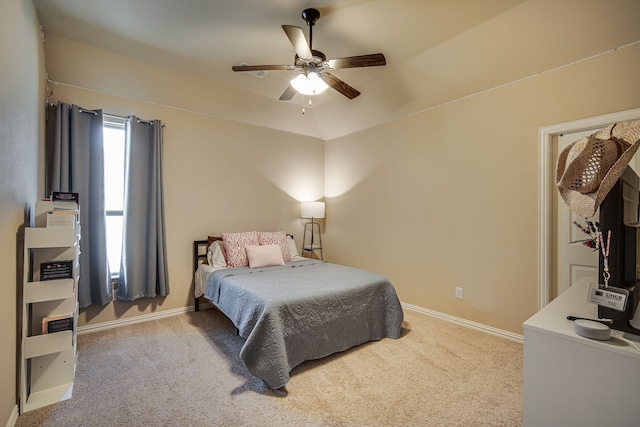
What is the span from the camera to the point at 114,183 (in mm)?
3174

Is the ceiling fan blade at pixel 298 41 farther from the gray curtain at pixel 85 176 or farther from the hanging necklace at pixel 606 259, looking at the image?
the gray curtain at pixel 85 176

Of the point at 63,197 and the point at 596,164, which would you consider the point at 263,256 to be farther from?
the point at 596,164

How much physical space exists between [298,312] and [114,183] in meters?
2.55

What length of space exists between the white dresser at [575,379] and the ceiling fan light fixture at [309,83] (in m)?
2.21

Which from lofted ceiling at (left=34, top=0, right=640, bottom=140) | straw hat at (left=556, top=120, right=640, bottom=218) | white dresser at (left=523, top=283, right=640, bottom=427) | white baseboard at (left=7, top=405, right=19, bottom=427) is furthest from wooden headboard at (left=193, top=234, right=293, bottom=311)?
straw hat at (left=556, top=120, right=640, bottom=218)

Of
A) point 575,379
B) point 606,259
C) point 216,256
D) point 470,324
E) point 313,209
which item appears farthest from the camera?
point 313,209

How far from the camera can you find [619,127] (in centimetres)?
101

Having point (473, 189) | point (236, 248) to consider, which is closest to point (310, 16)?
point (473, 189)

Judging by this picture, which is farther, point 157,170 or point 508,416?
point 157,170

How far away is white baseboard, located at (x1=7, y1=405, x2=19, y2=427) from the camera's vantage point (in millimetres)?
1589

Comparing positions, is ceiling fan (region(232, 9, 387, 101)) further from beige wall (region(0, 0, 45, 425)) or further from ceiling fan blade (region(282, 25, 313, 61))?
beige wall (region(0, 0, 45, 425))

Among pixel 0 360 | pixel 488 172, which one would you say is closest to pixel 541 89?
pixel 488 172

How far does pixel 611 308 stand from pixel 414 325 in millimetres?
2315

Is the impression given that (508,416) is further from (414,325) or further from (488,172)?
(488,172)
